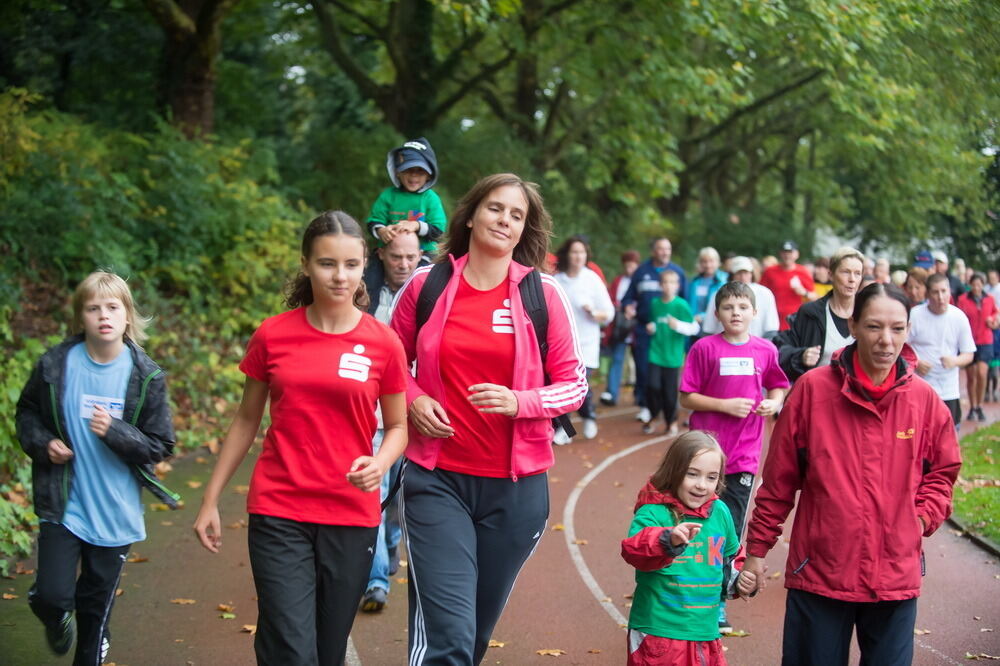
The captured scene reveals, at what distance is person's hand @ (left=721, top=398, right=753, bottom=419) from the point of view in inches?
267

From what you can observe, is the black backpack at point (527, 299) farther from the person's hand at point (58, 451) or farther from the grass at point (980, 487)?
the grass at point (980, 487)

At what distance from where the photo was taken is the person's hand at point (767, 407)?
6785 mm

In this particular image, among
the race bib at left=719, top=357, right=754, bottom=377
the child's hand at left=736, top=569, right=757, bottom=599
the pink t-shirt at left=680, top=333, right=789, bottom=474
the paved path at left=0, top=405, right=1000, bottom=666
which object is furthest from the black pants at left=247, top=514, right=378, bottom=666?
the race bib at left=719, top=357, right=754, bottom=377

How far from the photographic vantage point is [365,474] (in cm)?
411

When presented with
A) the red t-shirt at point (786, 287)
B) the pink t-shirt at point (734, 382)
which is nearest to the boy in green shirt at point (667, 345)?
the red t-shirt at point (786, 287)

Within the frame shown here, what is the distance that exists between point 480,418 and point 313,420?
725mm

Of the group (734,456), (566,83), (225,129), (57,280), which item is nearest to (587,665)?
(734,456)

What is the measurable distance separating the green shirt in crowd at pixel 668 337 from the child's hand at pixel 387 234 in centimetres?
792

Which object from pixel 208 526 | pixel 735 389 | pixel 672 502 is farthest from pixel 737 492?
pixel 208 526

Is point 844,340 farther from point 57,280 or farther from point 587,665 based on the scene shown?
point 57,280

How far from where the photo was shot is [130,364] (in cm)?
536

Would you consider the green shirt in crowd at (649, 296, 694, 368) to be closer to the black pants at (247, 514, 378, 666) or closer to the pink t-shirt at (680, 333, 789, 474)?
the pink t-shirt at (680, 333, 789, 474)

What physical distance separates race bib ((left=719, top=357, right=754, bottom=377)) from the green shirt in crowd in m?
7.15

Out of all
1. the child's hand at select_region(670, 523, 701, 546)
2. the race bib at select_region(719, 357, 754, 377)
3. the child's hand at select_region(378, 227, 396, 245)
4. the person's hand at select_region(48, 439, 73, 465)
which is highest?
the child's hand at select_region(378, 227, 396, 245)
